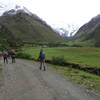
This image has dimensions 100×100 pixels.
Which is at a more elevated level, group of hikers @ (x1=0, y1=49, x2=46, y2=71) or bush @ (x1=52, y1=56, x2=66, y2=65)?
group of hikers @ (x1=0, y1=49, x2=46, y2=71)

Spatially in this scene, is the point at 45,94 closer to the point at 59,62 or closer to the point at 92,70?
the point at 92,70

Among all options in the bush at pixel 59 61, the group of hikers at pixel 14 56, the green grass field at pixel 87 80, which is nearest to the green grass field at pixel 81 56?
the bush at pixel 59 61

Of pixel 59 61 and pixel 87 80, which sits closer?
pixel 87 80

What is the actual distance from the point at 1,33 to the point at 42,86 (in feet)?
562

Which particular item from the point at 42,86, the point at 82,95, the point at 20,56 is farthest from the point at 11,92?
the point at 20,56

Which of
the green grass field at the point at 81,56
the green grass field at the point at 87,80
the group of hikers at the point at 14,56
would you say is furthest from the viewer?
the green grass field at the point at 81,56

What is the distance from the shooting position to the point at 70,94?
63.1 feet

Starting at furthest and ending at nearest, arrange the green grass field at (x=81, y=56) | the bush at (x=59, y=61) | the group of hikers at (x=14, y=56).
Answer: the bush at (x=59, y=61), the green grass field at (x=81, y=56), the group of hikers at (x=14, y=56)

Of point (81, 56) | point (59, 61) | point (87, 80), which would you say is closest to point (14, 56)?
point (59, 61)

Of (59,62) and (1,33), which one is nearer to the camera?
(59,62)

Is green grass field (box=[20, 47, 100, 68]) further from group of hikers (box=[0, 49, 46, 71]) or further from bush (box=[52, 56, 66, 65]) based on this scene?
group of hikers (box=[0, 49, 46, 71])

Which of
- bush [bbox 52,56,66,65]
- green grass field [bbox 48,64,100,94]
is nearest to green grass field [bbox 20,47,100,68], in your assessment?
bush [bbox 52,56,66,65]

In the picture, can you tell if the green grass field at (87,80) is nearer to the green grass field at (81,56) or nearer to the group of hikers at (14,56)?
the group of hikers at (14,56)

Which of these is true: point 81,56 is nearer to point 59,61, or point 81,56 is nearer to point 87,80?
point 59,61
